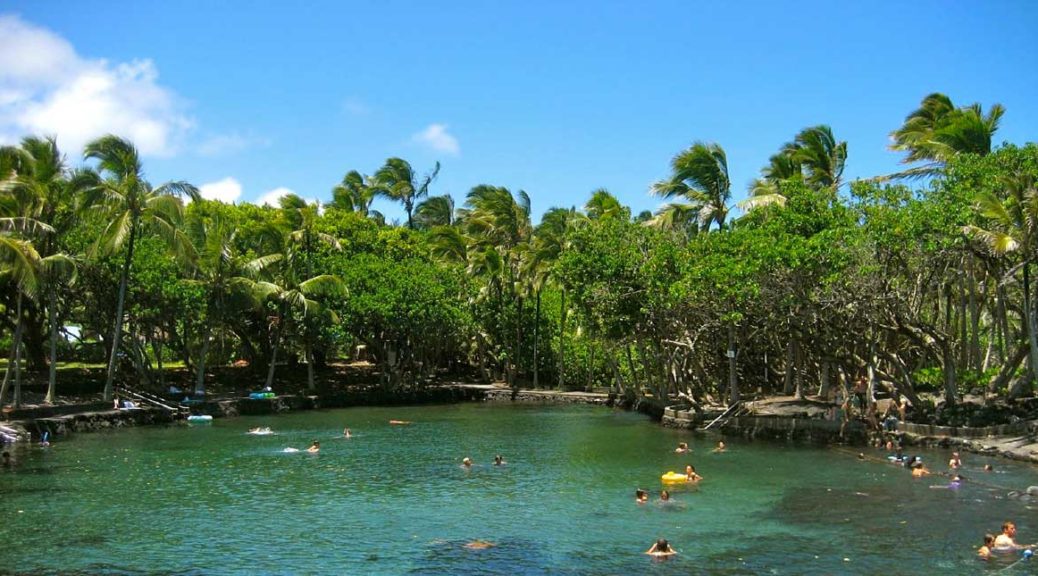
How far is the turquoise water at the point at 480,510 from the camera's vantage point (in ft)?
61.8

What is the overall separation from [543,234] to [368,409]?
17.4m

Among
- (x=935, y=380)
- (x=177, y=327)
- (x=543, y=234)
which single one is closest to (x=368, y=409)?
(x=177, y=327)

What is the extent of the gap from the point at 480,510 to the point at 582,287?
24942mm

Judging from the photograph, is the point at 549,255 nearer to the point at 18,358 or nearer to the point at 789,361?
the point at 789,361

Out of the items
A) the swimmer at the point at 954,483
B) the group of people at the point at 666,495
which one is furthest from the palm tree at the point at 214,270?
the swimmer at the point at 954,483

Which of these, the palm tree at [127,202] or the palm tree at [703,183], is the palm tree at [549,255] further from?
the palm tree at [127,202]

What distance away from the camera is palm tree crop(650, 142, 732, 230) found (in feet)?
158

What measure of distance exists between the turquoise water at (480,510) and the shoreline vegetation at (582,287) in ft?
21.5

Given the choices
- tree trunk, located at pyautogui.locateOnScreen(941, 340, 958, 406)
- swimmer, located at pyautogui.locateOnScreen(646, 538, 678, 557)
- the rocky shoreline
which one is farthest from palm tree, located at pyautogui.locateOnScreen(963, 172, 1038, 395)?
swimmer, located at pyautogui.locateOnScreen(646, 538, 678, 557)

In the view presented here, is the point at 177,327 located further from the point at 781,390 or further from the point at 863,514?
the point at 863,514

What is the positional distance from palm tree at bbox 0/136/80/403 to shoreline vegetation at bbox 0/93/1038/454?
0.51ft

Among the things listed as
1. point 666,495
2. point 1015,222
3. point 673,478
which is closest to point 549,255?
point 673,478

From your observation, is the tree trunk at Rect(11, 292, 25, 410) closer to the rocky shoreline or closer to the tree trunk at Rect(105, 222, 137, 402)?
the rocky shoreline

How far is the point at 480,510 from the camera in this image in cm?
2445
